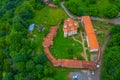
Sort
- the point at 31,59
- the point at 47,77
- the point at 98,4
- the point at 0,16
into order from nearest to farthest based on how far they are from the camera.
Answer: the point at 47,77
the point at 31,59
the point at 98,4
the point at 0,16

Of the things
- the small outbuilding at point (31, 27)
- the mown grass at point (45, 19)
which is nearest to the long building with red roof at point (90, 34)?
the mown grass at point (45, 19)

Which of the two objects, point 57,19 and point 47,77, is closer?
point 47,77

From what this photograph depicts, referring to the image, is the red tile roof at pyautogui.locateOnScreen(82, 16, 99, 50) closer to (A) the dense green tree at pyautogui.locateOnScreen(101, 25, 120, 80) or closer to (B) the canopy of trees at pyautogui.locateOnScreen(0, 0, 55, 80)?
(A) the dense green tree at pyautogui.locateOnScreen(101, 25, 120, 80)

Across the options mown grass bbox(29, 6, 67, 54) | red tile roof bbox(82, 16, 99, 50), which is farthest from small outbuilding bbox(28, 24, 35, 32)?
red tile roof bbox(82, 16, 99, 50)

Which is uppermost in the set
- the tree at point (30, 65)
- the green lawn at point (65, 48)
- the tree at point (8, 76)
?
the tree at point (30, 65)

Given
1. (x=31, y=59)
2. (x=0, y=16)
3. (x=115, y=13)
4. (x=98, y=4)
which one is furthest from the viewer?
(x=0, y=16)

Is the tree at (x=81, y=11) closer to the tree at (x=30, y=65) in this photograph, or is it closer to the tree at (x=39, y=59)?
the tree at (x=39, y=59)

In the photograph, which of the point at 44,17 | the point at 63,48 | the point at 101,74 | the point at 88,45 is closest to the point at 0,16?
the point at 44,17

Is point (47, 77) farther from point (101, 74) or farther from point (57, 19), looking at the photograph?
point (57, 19)

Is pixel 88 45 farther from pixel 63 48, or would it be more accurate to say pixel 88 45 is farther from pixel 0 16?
pixel 0 16
